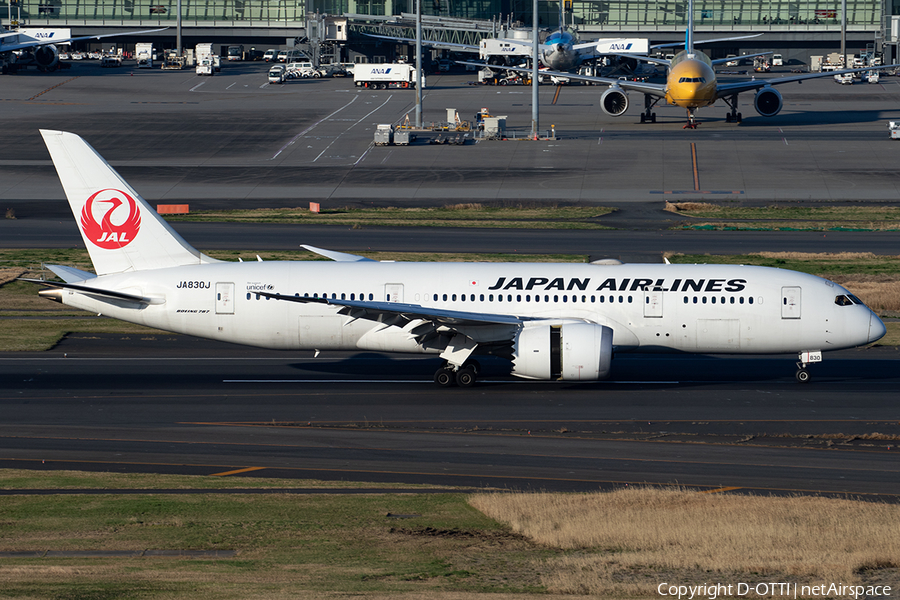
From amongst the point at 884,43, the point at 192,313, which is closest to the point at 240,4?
the point at 884,43

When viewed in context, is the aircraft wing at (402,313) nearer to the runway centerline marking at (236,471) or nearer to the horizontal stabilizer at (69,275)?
the horizontal stabilizer at (69,275)

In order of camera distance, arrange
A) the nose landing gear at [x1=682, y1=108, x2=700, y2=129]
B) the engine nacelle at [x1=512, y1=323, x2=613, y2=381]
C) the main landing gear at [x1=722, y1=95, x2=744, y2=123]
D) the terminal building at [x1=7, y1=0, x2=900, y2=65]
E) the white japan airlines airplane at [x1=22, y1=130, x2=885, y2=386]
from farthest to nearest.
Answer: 1. the terminal building at [x1=7, y1=0, x2=900, y2=65]
2. the main landing gear at [x1=722, y1=95, x2=744, y2=123]
3. the nose landing gear at [x1=682, y1=108, x2=700, y2=129]
4. the white japan airlines airplane at [x1=22, y1=130, x2=885, y2=386]
5. the engine nacelle at [x1=512, y1=323, x2=613, y2=381]

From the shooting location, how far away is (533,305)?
3566 cm

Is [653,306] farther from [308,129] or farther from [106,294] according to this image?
[308,129]

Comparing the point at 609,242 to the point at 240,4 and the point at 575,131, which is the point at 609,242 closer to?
the point at 575,131

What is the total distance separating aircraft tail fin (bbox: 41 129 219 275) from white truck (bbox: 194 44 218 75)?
396ft

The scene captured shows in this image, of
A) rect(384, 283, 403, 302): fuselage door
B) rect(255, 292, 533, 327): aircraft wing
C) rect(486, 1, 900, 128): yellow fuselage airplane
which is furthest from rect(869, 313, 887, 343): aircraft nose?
rect(486, 1, 900, 128): yellow fuselage airplane

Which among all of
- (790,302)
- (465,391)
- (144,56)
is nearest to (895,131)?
(790,302)

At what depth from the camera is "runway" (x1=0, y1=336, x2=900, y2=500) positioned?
27.2 metres

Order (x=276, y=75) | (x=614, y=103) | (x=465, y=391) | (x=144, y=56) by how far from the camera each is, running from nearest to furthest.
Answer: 1. (x=465, y=391)
2. (x=614, y=103)
3. (x=276, y=75)
4. (x=144, y=56)

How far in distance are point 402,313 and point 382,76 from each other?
365ft

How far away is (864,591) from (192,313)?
24.5m

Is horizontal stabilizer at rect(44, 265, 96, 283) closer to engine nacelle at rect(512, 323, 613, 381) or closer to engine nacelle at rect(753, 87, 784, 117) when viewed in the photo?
engine nacelle at rect(512, 323, 613, 381)

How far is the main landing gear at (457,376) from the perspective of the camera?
118ft
